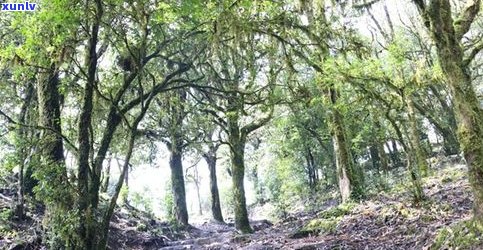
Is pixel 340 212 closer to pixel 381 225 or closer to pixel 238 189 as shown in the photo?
pixel 381 225

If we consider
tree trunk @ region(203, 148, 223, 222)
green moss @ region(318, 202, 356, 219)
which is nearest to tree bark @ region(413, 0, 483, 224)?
green moss @ region(318, 202, 356, 219)

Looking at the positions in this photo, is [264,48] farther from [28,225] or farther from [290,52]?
[28,225]

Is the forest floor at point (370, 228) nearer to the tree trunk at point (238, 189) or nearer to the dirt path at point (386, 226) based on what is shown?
the dirt path at point (386, 226)

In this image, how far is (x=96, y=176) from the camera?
8422 millimetres

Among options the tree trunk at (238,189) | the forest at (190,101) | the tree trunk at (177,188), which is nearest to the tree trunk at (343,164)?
the forest at (190,101)

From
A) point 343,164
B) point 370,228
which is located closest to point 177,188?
point 343,164

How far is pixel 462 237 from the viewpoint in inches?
216

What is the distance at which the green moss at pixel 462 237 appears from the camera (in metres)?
5.21

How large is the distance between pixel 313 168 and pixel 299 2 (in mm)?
18095

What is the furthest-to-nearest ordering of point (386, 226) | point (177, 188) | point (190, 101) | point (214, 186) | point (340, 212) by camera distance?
point (214, 186)
point (177, 188)
point (190, 101)
point (340, 212)
point (386, 226)

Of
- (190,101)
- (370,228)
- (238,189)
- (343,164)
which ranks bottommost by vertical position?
(370,228)

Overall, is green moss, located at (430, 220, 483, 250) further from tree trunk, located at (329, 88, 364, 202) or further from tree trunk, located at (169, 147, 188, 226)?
tree trunk, located at (169, 147, 188, 226)

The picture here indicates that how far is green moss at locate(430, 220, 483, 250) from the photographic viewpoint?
17.1 feet

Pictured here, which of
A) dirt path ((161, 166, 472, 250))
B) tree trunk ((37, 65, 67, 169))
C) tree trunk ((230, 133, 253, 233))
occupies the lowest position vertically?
dirt path ((161, 166, 472, 250))
